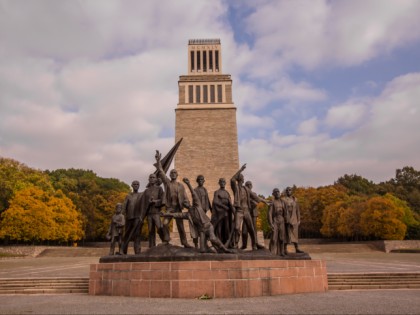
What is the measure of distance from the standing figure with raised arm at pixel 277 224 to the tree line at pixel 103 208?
30.3 meters

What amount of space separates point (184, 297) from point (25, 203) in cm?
3177

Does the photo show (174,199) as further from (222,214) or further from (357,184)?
(357,184)

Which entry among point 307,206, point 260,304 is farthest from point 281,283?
point 307,206

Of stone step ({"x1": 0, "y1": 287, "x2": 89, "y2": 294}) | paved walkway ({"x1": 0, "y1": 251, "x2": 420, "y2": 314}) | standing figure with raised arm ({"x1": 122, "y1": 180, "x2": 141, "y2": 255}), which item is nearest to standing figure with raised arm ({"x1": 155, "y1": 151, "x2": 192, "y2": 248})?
standing figure with raised arm ({"x1": 122, "y1": 180, "x2": 141, "y2": 255})

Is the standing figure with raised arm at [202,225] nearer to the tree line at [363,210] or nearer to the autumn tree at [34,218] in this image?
the autumn tree at [34,218]

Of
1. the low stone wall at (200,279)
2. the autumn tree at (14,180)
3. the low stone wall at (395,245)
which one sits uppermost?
the autumn tree at (14,180)

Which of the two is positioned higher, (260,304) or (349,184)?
(349,184)

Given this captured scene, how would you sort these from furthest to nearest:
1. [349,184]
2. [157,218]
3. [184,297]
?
[349,184]
[157,218]
[184,297]

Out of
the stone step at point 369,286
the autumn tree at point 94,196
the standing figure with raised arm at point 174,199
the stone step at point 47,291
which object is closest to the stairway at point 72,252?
the autumn tree at point 94,196

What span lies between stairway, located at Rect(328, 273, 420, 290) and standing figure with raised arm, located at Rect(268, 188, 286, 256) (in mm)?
1722

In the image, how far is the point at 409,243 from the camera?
122ft

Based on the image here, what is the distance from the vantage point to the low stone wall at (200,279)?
330 inches

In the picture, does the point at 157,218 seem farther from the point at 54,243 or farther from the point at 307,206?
the point at 307,206

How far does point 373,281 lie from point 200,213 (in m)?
5.63
